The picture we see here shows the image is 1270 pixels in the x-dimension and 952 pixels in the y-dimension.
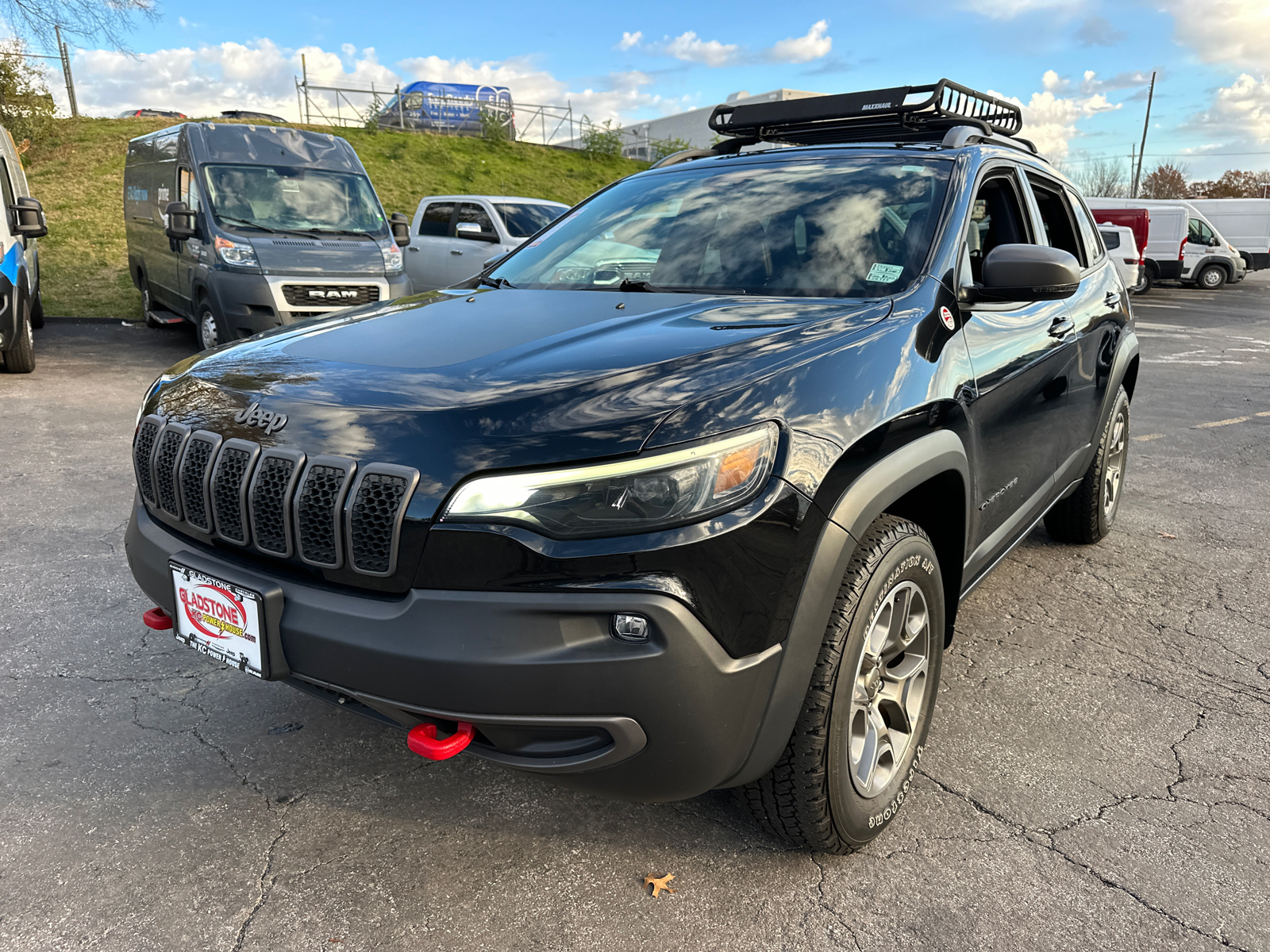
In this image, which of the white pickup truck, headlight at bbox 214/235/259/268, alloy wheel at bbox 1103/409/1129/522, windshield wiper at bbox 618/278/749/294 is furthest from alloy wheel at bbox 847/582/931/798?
the white pickup truck

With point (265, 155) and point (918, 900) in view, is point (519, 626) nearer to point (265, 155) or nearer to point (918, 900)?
point (918, 900)

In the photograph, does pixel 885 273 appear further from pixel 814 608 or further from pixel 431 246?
pixel 431 246

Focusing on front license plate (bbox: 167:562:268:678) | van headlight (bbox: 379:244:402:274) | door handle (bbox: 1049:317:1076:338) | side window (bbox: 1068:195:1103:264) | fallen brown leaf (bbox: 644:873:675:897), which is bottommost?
fallen brown leaf (bbox: 644:873:675:897)

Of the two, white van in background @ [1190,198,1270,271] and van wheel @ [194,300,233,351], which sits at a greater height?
white van in background @ [1190,198,1270,271]

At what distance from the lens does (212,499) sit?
2.14 metres

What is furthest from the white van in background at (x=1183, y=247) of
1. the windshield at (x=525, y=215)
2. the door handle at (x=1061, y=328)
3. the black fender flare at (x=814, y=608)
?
the black fender flare at (x=814, y=608)

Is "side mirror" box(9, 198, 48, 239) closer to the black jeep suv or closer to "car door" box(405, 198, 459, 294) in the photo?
"car door" box(405, 198, 459, 294)

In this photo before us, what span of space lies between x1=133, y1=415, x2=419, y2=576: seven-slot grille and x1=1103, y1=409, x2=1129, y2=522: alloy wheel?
3750 millimetres

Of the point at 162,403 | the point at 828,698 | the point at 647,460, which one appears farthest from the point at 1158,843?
the point at 162,403

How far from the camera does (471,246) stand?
12.3 m

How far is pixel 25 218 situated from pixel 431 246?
539cm

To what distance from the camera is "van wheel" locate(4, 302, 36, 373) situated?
8398 millimetres

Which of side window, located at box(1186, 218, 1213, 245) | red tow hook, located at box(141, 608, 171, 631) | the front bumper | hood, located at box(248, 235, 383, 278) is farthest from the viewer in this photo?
side window, located at box(1186, 218, 1213, 245)

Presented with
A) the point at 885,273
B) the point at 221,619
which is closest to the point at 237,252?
the point at 221,619
